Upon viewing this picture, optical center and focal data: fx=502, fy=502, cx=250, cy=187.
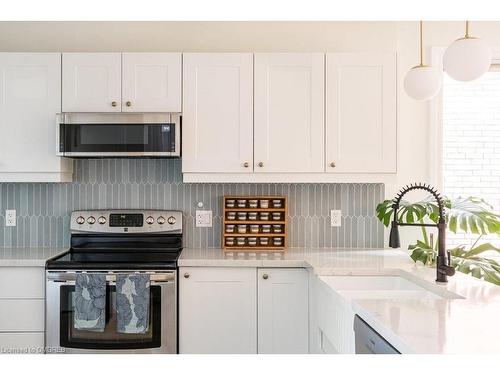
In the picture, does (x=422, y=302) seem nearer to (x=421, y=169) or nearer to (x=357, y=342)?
(x=357, y=342)

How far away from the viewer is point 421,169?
11.7ft

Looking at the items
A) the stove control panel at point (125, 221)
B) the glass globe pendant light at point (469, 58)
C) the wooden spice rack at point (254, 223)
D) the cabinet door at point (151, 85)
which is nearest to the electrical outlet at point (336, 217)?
the wooden spice rack at point (254, 223)

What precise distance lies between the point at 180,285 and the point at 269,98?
126cm

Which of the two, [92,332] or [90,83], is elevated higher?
[90,83]

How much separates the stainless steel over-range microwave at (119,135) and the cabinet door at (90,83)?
78 millimetres

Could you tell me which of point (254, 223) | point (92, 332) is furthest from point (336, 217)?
point (92, 332)

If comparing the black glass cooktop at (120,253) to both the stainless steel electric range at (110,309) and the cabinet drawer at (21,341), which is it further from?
the cabinet drawer at (21,341)

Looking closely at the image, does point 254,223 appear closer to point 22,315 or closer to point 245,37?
point 245,37

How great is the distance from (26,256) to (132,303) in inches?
29.2

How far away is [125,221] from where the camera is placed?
337cm
